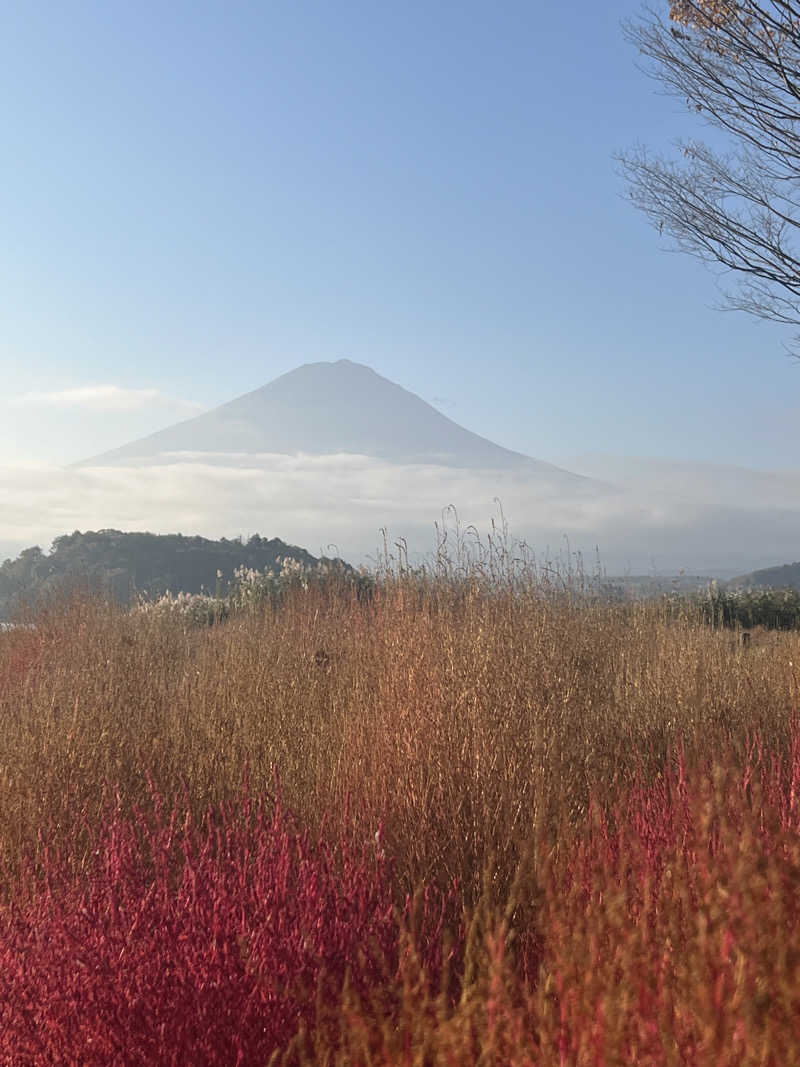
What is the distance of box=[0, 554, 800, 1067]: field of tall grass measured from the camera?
1914 mm

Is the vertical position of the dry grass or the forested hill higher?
the forested hill

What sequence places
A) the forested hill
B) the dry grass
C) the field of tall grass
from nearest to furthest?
the field of tall grass, the dry grass, the forested hill

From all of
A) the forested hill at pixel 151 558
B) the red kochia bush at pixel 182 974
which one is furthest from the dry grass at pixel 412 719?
the forested hill at pixel 151 558

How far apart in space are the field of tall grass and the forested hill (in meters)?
13.8

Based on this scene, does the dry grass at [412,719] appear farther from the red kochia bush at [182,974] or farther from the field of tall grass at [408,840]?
the red kochia bush at [182,974]

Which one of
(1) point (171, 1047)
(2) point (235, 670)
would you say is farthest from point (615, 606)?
(1) point (171, 1047)

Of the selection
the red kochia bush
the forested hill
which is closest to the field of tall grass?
the red kochia bush

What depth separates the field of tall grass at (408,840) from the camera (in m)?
1.91

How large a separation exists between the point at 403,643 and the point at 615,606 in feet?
17.4

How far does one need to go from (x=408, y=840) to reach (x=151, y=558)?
74.2 feet

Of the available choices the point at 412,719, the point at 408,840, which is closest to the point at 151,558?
the point at 412,719

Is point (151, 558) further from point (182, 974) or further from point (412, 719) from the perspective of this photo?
point (182, 974)

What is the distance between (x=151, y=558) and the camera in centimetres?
2591

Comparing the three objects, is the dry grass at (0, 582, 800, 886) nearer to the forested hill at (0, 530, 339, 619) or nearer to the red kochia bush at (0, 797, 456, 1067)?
the red kochia bush at (0, 797, 456, 1067)
